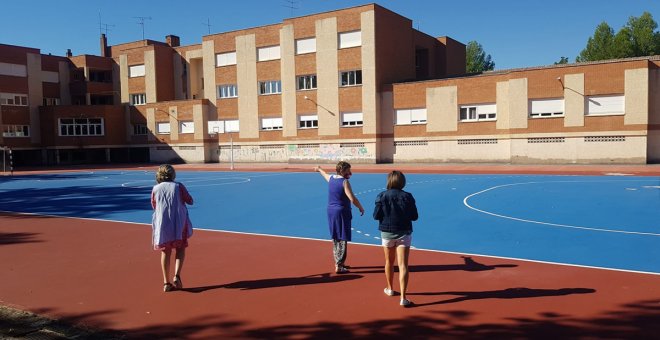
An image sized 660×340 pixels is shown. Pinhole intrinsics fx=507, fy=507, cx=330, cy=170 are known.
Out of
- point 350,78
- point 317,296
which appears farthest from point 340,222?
point 350,78

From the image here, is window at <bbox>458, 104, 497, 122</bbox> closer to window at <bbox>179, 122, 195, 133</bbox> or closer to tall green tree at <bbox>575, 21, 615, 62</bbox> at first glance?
window at <bbox>179, 122, 195, 133</bbox>

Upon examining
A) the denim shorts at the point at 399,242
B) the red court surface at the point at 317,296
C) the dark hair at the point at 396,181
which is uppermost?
the dark hair at the point at 396,181

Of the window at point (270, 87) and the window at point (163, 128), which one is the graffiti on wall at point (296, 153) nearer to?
the window at point (270, 87)

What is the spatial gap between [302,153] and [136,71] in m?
23.6

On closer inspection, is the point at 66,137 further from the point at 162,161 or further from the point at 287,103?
the point at 287,103

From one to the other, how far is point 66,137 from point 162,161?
10737 millimetres

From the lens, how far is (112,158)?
189 ft

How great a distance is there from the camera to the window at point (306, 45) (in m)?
43.0

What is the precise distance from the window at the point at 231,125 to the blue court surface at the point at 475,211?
931 inches

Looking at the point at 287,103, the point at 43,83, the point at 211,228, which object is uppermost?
the point at 43,83

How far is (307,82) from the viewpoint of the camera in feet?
144

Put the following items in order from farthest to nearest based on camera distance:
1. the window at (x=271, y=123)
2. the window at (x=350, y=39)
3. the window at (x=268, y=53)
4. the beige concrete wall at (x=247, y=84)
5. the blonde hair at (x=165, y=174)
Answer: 1. the beige concrete wall at (x=247, y=84)
2. the window at (x=271, y=123)
3. the window at (x=268, y=53)
4. the window at (x=350, y=39)
5. the blonde hair at (x=165, y=174)

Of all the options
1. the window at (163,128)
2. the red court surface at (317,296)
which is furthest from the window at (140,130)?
the red court surface at (317,296)

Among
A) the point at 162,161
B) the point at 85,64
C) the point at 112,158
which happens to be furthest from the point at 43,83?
the point at 162,161
